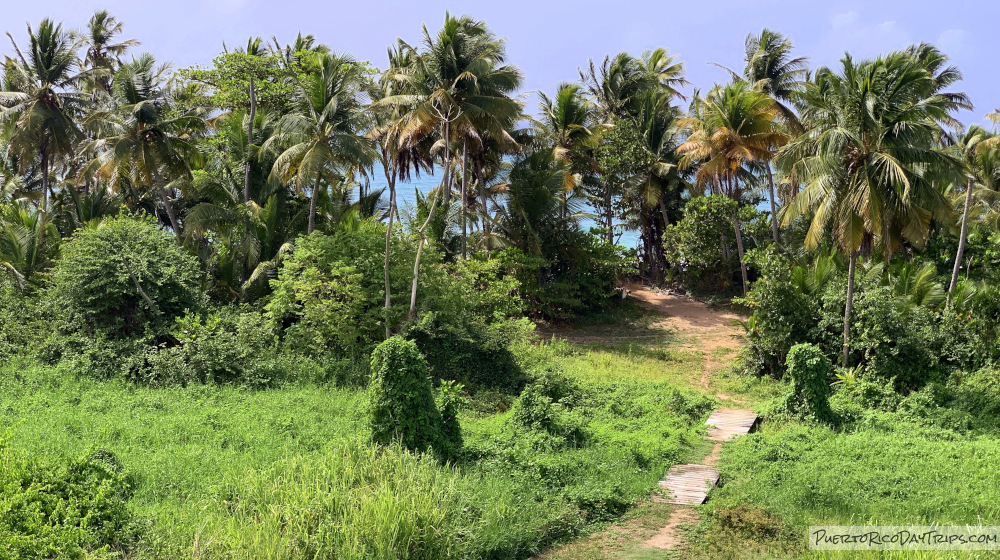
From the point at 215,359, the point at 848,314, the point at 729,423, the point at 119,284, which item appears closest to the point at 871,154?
the point at 848,314

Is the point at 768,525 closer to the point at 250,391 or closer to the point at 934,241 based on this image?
the point at 250,391

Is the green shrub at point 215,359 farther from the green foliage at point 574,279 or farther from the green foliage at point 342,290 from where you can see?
the green foliage at point 574,279

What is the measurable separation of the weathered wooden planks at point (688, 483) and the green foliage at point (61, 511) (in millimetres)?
5509

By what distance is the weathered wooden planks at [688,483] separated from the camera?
796 centimetres

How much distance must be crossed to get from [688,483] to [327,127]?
12845 millimetres

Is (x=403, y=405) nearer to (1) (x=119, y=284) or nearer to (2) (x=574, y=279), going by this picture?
(1) (x=119, y=284)

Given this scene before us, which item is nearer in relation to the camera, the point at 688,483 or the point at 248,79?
the point at 688,483

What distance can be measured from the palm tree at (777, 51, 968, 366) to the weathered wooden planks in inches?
255

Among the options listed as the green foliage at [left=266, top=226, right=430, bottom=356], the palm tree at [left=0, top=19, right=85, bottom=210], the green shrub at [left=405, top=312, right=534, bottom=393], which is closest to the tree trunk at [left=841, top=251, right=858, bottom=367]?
the green shrub at [left=405, top=312, right=534, bottom=393]

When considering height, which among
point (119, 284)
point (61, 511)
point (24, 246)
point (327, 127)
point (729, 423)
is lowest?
point (729, 423)

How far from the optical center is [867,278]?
581 inches

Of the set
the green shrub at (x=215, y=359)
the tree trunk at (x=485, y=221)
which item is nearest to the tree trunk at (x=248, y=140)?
the green shrub at (x=215, y=359)

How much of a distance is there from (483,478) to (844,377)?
870cm

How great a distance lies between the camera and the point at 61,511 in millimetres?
5785
